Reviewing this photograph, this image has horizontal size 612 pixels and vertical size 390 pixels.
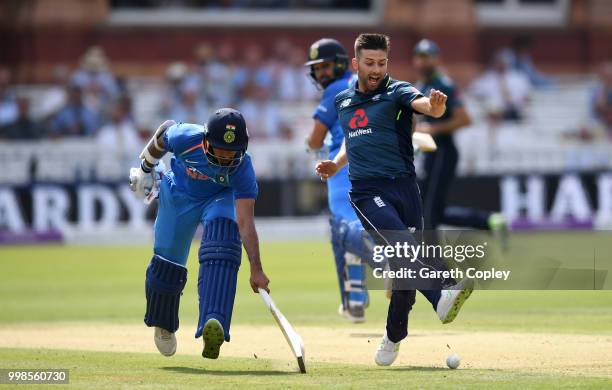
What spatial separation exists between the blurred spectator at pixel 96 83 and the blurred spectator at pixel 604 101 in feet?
33.1

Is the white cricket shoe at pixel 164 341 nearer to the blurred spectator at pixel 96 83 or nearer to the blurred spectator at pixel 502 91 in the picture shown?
the blurred spectator at pixel 96 83

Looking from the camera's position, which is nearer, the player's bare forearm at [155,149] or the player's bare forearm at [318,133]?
the player's bare forearm at [155,149]

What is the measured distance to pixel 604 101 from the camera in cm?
2783

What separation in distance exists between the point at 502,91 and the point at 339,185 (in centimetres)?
1685

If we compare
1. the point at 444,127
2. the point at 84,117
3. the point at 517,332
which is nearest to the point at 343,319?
the point at 517,332

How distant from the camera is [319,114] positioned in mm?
11266

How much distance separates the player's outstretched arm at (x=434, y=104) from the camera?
791cm

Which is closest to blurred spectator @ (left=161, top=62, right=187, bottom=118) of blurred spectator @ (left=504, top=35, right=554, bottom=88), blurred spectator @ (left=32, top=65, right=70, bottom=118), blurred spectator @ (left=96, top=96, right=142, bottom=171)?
blurred spectator @ (left=96, top=96, right=142, bottom=171)

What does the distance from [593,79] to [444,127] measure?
59.8 ft

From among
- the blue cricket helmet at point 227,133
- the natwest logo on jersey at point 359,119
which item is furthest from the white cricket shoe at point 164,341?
the natwest logo on jersey at point 359,119

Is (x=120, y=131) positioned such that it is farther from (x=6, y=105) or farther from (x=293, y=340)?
(x=293, y=340)

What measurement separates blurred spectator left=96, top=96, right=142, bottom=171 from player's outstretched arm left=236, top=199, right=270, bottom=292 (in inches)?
589

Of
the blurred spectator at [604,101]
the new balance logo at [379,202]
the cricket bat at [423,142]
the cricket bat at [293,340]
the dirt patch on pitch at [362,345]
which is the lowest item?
the blurred spectator at [604,101]

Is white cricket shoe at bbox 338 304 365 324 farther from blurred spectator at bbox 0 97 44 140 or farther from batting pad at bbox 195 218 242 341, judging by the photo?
blurred spectator at bbox 0 97 44 140
